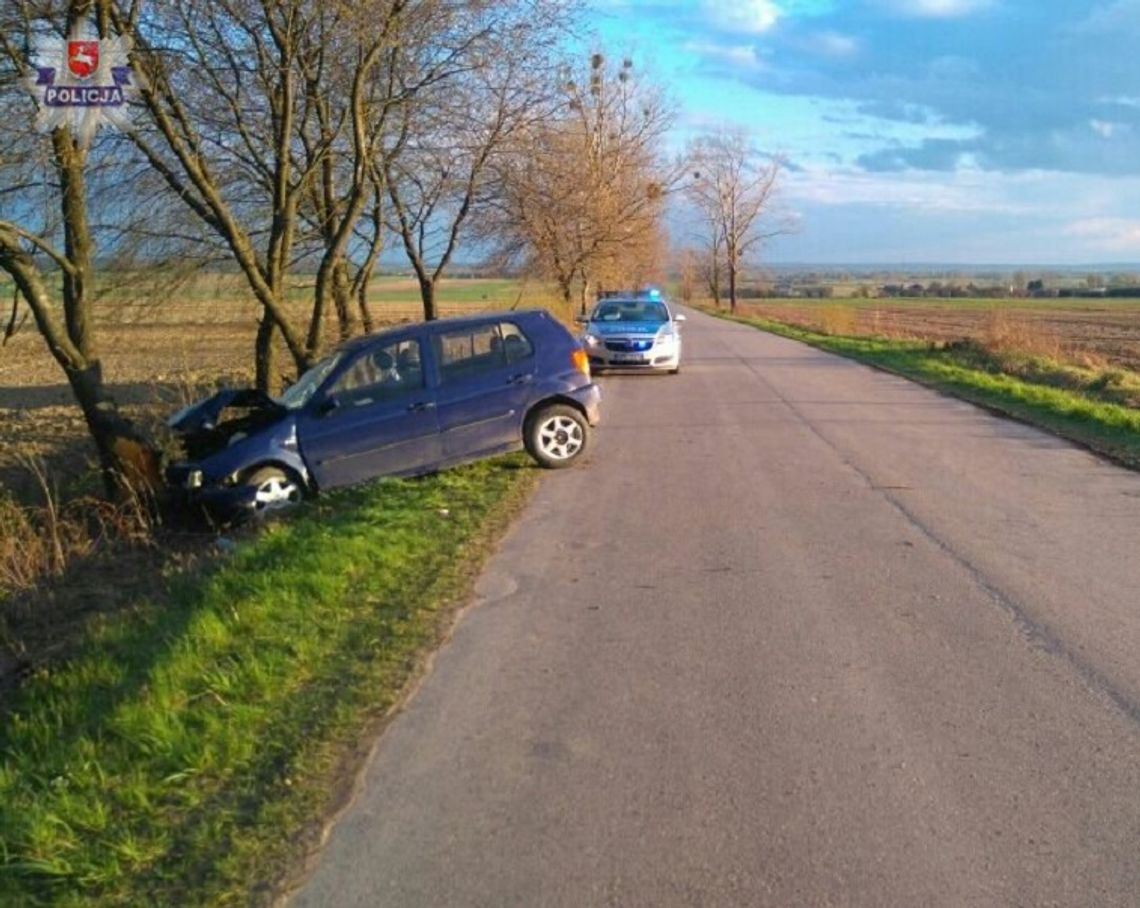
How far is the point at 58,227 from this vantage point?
1138 cm

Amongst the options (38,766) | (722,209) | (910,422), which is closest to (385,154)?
(910,422)

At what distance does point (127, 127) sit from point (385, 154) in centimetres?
531

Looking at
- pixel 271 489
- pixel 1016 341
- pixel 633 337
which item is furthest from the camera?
pixel 1016 341

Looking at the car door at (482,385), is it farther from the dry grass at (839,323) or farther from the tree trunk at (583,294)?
the tree trunk at (583,294)

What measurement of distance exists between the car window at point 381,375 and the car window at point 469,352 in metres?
0.24

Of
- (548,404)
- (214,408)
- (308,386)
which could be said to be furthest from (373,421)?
(214,408)

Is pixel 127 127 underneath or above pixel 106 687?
above

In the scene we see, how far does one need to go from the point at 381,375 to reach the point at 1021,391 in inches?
442

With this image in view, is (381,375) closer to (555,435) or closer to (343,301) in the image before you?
(555,435)

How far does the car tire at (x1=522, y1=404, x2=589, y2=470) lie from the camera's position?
10.5 metres

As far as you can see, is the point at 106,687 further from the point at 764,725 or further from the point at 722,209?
the point at 722,209

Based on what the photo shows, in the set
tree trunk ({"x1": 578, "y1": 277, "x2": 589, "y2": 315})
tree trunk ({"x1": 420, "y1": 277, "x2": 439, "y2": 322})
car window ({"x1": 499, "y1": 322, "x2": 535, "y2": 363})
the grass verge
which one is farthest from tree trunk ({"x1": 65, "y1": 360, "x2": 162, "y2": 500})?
tree trunk ({"x1": 578, "y1": 277, "x2": 589, "y2": 315})

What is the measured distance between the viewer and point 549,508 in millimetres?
8758

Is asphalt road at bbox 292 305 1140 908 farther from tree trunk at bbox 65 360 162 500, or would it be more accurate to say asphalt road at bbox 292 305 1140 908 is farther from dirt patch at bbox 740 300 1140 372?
dirt patch at bbox 740 300 1140 372
